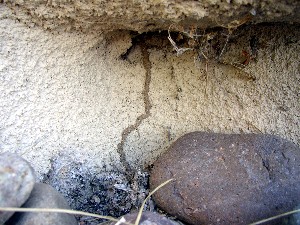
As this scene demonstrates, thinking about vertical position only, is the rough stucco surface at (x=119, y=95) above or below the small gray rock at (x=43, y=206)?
above

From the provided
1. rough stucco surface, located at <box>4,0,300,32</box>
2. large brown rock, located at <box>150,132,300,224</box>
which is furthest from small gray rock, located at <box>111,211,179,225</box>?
rough stucco surface, located at <box>4,0,300,32</box>

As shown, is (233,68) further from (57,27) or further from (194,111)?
(57,27)

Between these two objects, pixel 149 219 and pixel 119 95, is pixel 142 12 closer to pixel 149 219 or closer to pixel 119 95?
pixel 119 95

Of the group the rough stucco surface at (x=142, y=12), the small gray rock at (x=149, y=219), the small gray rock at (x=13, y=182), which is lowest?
the small gray rock at (x=149, y=219)

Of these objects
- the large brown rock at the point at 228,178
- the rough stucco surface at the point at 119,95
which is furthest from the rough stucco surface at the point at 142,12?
the large brown rock at the point at 228,178

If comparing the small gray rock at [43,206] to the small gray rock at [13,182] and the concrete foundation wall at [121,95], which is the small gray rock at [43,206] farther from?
the concrete foundation wall at [121,95]
